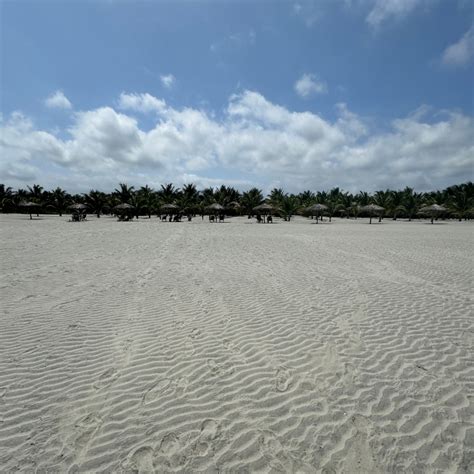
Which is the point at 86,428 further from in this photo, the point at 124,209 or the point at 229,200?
the point at 229,200

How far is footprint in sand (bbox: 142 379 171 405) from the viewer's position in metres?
2.88

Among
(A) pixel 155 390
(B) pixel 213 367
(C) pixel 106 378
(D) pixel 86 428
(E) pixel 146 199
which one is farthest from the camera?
(E) pixel 146 199

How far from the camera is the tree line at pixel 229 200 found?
138 feet

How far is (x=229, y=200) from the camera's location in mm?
49469

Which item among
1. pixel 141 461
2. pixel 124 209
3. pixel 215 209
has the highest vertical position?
pixel 215 209

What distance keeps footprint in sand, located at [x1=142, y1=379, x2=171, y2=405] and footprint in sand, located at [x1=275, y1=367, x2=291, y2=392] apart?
1.35 meters

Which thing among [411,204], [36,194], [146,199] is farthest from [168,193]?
[411,204]

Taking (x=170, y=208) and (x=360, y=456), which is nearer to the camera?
(x=360, y=456)

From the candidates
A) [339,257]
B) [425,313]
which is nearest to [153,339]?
[425,313]

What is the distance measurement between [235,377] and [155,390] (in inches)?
38.7

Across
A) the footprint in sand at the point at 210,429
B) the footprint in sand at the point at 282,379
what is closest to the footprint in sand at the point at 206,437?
the footprint in sand at the point at 210,429

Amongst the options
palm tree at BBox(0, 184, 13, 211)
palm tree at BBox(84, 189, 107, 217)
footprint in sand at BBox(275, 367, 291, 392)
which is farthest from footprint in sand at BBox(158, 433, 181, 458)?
palm tree at BBox(0, 184, 13, 211)

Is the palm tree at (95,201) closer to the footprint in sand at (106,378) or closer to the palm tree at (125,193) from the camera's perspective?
the palm tree at (125,193)

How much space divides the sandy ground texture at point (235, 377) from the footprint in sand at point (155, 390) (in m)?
0.01
